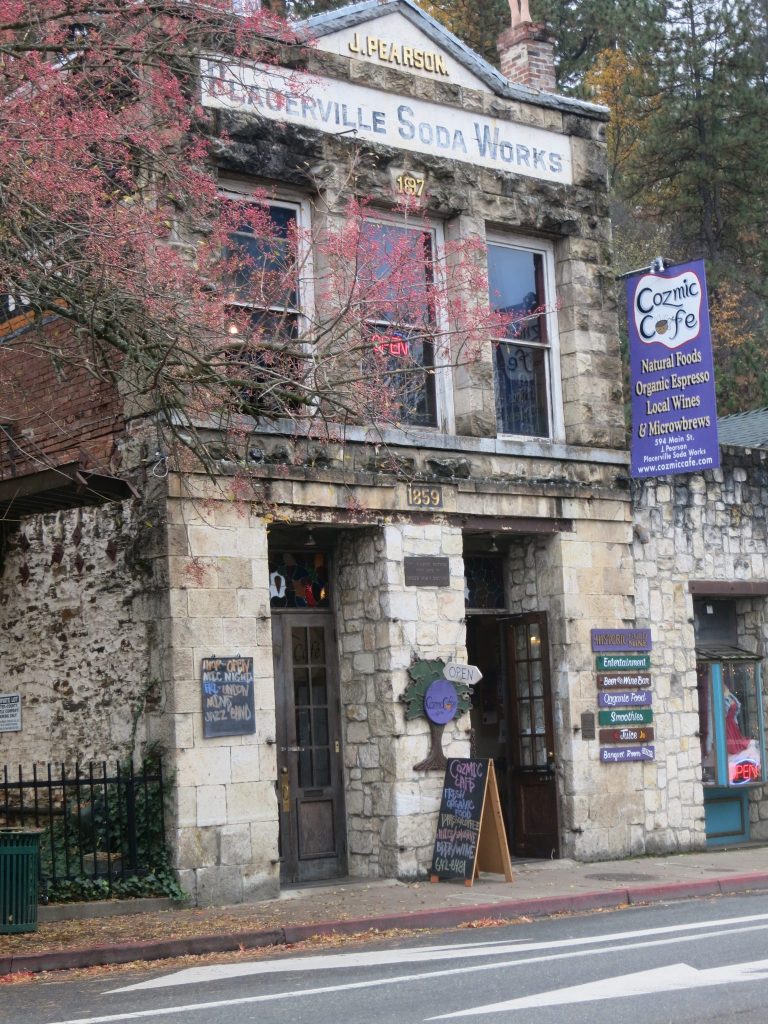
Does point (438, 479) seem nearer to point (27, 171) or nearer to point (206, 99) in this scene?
point (206, 99)

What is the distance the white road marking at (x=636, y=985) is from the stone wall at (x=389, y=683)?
20.3 feet

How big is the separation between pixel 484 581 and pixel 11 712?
541cm

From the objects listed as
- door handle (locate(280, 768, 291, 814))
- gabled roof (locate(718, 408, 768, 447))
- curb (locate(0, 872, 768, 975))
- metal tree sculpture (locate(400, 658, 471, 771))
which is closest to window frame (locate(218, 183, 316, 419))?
metal tree sculpture (locate(400, 658, 471, 771))

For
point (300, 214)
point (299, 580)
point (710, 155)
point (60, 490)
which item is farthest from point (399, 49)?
point (710, 155)

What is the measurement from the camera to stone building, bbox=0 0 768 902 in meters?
13.9

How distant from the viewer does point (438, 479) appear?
51.5 feet

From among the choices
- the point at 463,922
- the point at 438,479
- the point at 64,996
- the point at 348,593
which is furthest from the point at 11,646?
the point at 64,996

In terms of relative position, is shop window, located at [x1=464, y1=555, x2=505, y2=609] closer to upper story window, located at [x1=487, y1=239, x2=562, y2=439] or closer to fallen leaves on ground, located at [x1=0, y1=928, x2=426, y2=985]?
upper story window, located at [x1=487, y1=239, x2=562, y2=439]

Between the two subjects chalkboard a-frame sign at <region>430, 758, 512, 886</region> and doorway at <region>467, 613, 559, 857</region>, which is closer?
chalkboard a-frame sign at <region>430, 758, 512, 886</region>

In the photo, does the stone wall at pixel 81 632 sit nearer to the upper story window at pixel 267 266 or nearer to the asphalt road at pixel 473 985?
the upper story window at pixel 267 266

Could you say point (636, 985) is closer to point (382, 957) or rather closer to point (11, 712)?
point (382, 957)

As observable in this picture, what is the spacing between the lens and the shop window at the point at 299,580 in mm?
15656

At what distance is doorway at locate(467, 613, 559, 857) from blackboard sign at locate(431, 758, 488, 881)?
2.00 m

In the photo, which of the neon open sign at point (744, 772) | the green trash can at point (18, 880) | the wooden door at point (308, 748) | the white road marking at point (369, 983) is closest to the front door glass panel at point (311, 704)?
the wooden door at point (308, 748)
